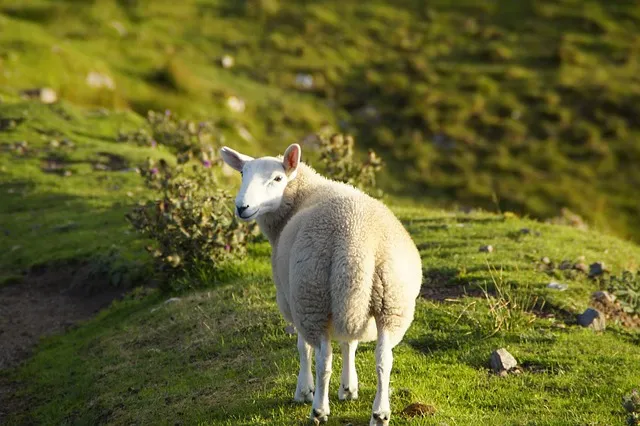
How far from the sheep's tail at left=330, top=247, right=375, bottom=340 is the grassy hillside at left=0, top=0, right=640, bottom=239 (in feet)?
65.6

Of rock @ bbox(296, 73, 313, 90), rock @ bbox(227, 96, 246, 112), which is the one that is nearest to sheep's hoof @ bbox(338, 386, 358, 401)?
rock @ bbox(227, 96, 246, 112)

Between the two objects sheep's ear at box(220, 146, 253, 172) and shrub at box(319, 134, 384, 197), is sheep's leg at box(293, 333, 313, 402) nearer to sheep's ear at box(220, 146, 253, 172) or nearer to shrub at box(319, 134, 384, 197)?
sheep's ear at box(220, 146, 253, 172)

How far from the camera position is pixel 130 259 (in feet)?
45.9

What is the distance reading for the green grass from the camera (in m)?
7.45

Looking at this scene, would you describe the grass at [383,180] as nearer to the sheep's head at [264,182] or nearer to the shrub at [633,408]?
the shrub at [633,408]

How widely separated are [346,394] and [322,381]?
725mm

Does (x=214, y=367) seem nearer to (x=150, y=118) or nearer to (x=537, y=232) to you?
(x=537, y=232)

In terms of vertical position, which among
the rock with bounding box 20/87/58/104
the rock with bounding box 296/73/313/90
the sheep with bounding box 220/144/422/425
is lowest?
the rock with bounding box 296/73/313/90

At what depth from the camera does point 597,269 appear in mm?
12023

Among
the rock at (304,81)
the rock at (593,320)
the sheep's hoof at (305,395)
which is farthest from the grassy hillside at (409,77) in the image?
the sheep's hoof at (305,395)

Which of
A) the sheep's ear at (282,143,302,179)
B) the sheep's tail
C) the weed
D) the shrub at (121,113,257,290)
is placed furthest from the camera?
the shrub at (121,113,257,290)

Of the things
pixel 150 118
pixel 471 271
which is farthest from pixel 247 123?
pixel 471 271

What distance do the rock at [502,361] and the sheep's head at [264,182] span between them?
2871mm

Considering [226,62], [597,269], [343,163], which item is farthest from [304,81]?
[597,269]
